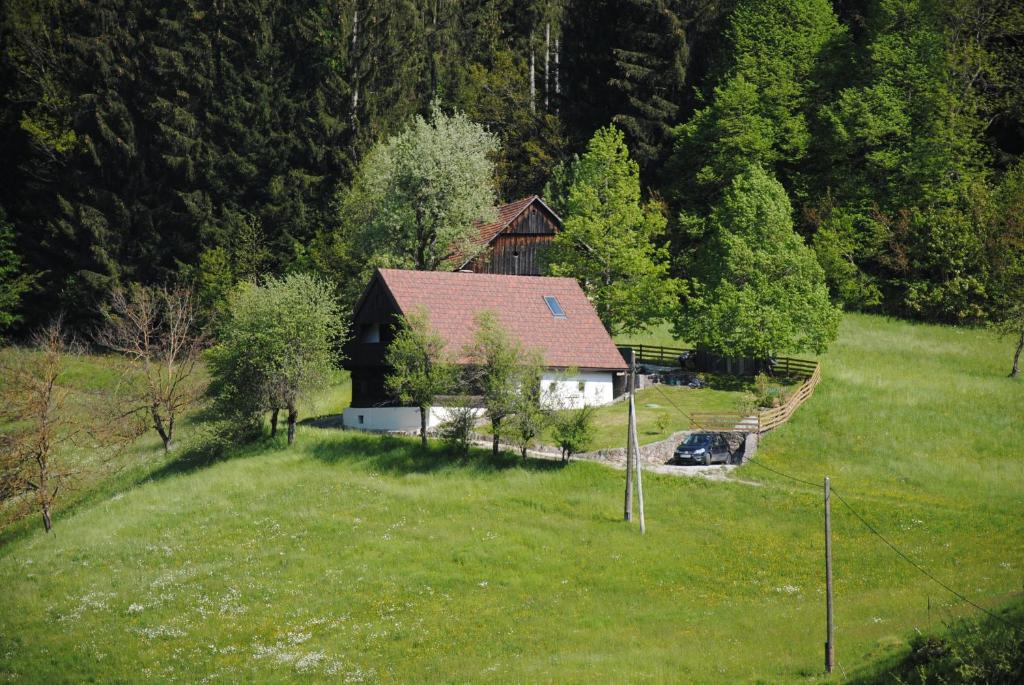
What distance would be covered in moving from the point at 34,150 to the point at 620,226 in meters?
51.6

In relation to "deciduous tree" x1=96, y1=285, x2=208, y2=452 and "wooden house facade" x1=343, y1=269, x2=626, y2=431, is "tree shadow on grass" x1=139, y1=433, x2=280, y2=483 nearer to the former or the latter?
"deciduous tree" x1=96, y1=285, x2=208, y2=452

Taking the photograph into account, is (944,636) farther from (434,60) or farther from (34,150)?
(34,150)

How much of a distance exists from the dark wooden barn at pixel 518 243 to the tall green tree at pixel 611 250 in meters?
2.92

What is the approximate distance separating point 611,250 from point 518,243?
26.0ft

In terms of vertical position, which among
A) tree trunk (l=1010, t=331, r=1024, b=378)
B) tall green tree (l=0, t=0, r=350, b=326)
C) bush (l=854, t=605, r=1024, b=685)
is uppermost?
tall green tree (l=0, t=0, r=350, b=326)

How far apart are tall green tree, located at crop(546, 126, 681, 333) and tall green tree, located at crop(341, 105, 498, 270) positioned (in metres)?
6.13

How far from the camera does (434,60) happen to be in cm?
9469

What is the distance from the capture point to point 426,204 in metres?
68.6

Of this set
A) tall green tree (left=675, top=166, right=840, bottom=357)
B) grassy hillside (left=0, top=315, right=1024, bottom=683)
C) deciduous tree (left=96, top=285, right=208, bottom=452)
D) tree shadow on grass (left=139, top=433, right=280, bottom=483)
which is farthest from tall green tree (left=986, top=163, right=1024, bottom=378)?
deciduous tree (left=96, top=285, right=208, bottom=452)

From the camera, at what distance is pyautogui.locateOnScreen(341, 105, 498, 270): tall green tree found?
224 ft

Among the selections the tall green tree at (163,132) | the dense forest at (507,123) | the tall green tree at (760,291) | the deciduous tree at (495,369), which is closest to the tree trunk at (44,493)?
the deciduous tree at (495,369)

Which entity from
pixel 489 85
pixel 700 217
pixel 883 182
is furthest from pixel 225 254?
pixel 883 182

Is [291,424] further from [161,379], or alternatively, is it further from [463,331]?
[161,379]

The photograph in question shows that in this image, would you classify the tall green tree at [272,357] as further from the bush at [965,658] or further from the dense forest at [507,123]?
the bush at [965,658]
